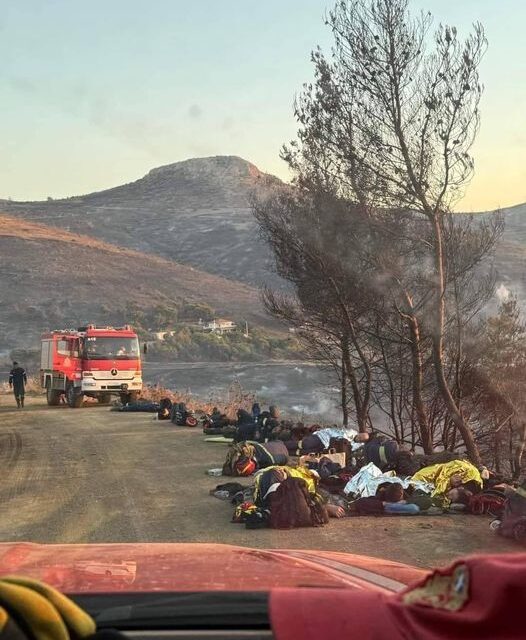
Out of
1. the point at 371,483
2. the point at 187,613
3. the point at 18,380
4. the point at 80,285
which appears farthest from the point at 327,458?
the point at 80,285

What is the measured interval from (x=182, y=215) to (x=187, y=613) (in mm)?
122721

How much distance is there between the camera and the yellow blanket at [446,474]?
9211mm

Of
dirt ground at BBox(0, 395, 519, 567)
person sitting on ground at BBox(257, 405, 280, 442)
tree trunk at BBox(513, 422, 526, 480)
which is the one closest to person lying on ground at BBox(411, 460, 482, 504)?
dirt ground at BBox(0, 395, 519, 567)

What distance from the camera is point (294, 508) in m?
8.06

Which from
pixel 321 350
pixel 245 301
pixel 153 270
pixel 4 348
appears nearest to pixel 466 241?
pixel 321 350

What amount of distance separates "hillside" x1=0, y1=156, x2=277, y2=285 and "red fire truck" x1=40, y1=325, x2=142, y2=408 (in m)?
58.9

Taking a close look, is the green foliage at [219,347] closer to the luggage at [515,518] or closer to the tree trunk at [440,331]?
the tree trunk at [440,331]

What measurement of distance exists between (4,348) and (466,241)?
4594 centimetres

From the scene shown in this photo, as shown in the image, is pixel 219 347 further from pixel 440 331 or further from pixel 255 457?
pixel 255 457

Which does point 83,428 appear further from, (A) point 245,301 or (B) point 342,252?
(A) point 245,301

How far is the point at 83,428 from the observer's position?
1892cm

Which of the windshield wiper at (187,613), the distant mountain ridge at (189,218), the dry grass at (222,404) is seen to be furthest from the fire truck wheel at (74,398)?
the distant mountain ridge at (189,218)

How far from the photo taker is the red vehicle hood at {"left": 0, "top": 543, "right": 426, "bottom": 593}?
1.74 metres

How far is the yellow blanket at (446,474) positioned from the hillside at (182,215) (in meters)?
75.0
